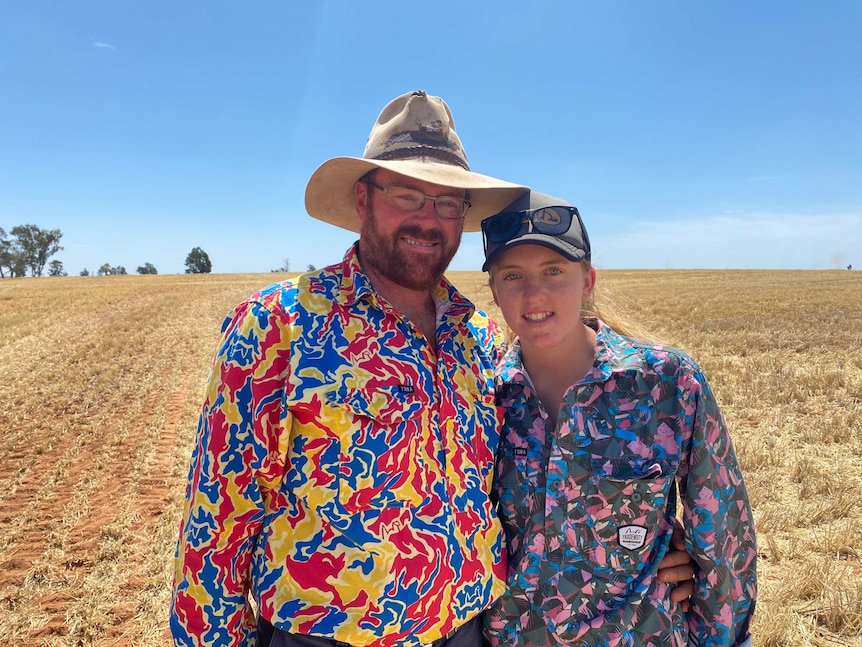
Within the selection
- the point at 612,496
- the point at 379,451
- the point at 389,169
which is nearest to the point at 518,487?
the point at 612,496

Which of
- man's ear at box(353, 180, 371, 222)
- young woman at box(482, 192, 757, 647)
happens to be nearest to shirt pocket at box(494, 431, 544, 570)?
young woman at box(482, 192, 757, 647)

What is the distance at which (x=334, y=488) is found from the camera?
5.74 ft

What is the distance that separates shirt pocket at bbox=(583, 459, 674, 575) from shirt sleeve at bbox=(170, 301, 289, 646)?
3.66ft

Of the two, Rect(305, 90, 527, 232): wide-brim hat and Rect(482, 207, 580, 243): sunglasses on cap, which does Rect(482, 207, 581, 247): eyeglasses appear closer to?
Rect(482, 207, 580, 243): sunglasses on cap

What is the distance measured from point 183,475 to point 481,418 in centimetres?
481

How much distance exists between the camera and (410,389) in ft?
6.21

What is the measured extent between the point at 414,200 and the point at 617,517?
1.45 meters

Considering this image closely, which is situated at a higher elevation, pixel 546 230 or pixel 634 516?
pixel 546 230

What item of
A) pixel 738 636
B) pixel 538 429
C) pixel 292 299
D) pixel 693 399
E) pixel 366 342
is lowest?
pixel 738 636

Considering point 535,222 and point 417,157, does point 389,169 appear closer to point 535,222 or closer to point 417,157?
point 417,157

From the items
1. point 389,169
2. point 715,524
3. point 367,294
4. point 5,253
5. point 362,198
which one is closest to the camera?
point 715,524

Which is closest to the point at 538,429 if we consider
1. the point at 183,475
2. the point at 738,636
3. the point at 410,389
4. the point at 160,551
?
the point at 410,389

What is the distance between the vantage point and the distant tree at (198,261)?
97.2 meters

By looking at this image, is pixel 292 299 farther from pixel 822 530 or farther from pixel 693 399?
pixel 822 530
